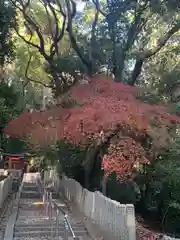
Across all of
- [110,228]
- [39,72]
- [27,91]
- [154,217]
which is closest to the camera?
[110,228]

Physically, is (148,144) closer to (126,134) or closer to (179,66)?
(126,134)

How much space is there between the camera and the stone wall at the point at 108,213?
290 inches

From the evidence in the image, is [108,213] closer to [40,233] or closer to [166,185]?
[40,233]

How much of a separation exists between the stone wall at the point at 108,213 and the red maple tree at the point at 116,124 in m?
1.05

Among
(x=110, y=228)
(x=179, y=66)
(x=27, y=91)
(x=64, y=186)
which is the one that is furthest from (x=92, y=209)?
(x=27, y=91)

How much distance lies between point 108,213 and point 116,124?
250cm

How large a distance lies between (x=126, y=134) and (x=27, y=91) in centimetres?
2672

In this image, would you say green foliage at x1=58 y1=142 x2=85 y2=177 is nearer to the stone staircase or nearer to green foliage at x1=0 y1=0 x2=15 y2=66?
the stone staircase

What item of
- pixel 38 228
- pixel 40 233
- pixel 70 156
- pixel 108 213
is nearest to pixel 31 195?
pixel 70 156

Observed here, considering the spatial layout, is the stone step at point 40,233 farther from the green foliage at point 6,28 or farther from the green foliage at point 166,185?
the green foliage at point 6,28

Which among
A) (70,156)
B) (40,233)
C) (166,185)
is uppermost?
(70,156)

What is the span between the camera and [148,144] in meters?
11.7

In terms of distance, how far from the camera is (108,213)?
871 cm

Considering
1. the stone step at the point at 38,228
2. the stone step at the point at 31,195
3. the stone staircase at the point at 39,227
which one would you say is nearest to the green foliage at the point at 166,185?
the stone staircase at the point at 39,227
